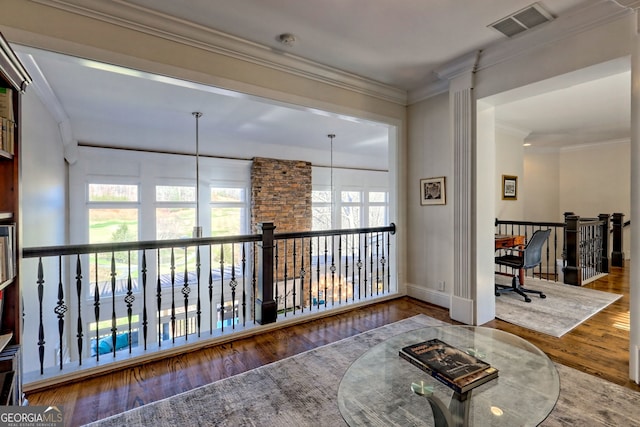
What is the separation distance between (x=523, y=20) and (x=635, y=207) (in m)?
1.67

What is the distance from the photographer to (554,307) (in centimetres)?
378

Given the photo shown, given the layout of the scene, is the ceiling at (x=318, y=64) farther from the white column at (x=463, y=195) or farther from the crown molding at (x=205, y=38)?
the white column at (x=463, y=195)

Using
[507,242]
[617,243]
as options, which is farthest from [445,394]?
[617,243]

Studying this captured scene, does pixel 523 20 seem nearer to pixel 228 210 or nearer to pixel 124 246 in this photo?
pixel 124 246

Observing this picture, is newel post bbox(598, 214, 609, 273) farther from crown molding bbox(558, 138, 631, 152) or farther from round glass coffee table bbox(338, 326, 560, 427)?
round glass coffee table bbox(338, 326, 560, 427)

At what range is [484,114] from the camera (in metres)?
3.30

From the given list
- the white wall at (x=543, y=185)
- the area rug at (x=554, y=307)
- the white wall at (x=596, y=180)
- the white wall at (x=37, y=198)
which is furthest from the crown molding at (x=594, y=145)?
the white wall at (x=37, y=198)

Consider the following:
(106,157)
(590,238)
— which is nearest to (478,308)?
(590,238)

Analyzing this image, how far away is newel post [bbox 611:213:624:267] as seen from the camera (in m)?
6.24

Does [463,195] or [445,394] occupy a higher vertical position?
[463,195]

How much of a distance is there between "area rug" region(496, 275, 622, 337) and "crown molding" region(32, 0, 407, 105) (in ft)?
10.4

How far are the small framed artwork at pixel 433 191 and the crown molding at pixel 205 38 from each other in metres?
1.38

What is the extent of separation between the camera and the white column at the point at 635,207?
2135 millimetres

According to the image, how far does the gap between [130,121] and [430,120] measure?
4858 millimetres
